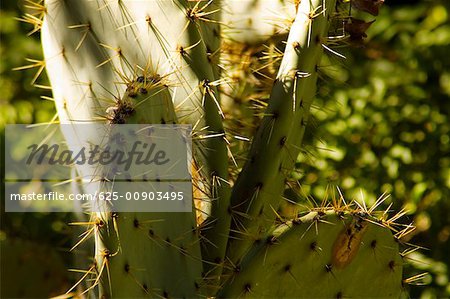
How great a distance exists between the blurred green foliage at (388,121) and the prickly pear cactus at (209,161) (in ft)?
3.29

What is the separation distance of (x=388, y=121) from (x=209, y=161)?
4.62ft

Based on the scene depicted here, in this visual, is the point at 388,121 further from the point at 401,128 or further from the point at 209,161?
the point at 209,161

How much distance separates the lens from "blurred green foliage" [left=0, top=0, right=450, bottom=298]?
9.58 feet

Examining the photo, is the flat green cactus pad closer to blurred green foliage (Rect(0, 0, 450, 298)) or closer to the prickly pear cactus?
the prickly pear cactus

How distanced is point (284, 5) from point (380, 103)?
1086 millimetres

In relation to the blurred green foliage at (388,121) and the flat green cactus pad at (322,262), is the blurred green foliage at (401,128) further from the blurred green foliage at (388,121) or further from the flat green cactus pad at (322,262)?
the flat green cactus pad at (322,262)

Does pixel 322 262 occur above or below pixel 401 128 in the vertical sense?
below

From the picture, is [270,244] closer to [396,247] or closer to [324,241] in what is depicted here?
[324,241]

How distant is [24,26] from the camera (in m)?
3.26

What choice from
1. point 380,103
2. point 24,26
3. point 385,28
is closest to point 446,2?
point 385,28

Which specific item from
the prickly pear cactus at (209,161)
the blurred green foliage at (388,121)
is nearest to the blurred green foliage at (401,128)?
the blurred green foliage at (388,121)

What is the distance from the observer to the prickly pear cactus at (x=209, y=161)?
1660 mm

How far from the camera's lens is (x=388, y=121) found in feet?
9.98

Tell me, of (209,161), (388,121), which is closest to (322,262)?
(209,161)
